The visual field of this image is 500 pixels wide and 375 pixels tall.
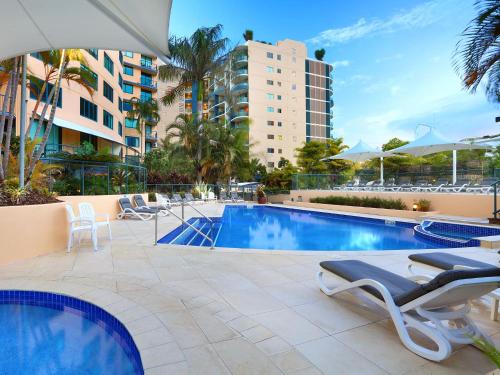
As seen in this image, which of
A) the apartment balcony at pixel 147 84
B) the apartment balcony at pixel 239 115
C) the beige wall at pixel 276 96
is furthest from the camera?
the beige wall at pixel 276 96

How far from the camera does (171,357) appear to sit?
2412 millimetres

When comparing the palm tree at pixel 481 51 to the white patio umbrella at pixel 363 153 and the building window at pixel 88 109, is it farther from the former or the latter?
the building window at pixel 88 109

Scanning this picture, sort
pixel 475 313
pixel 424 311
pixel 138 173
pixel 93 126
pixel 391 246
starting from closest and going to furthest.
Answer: pixel 424 311 < pixel 475 313 < pixel 391 246 < pixel 138 173 < pixel 93 126

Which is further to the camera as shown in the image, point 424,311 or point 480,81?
point 480,81

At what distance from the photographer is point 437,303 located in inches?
105

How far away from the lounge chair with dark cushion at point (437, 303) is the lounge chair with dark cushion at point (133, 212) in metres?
10.1

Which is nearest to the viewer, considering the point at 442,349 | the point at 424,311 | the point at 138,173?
the point at 442,349

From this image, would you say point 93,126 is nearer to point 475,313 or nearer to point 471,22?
point 471,22

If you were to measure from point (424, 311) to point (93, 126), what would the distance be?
22392mm

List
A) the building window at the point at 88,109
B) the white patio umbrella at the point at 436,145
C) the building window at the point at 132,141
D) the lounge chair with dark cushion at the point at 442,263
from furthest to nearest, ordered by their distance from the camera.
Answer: the building window at the point at 132,141, the building window at the point at 88,109, the white patio umbrella at the point at 436,145, the lounge chair with dark cushion at the point at 442,263

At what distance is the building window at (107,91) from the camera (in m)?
22.5

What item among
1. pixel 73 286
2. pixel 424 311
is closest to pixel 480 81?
pixel 424 311

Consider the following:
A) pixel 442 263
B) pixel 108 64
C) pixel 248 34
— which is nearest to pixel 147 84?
pixel 108 64

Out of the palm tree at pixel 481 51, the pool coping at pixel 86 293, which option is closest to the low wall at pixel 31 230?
the pool coping at pixel 86 293
